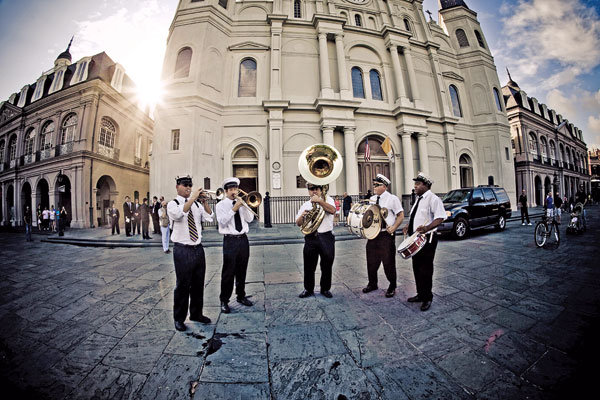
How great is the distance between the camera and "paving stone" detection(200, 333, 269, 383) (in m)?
1.87

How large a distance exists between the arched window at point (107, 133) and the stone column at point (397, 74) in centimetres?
2396

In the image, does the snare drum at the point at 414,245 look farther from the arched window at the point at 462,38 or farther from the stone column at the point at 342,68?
the arched window at the point at 462,38

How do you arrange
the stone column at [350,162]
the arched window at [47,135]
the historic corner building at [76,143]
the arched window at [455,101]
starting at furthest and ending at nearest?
the arched window at [455,101]
the arched window at [47,135]
the historic corner building at [76,143]
the stone column at [350,162]

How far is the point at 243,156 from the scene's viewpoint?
14.4 meters

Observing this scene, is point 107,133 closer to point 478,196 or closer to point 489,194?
point 478,196

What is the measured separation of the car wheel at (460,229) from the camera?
7.92m

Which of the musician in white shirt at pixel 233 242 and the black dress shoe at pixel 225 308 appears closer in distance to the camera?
the black dress shoe at pixel 225 308

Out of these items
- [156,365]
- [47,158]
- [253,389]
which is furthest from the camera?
[47,158]

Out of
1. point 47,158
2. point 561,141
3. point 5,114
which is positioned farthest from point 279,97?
point 561,141

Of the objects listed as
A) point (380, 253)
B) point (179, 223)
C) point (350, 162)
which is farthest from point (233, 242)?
point (350, 162)

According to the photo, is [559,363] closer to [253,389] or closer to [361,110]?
[253,389]

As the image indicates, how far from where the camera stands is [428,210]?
10.9ft

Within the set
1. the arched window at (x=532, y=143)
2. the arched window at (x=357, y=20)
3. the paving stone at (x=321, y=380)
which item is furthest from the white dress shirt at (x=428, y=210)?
the arched window at (x=532, y=143)

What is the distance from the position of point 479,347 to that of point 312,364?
1.73 metres
